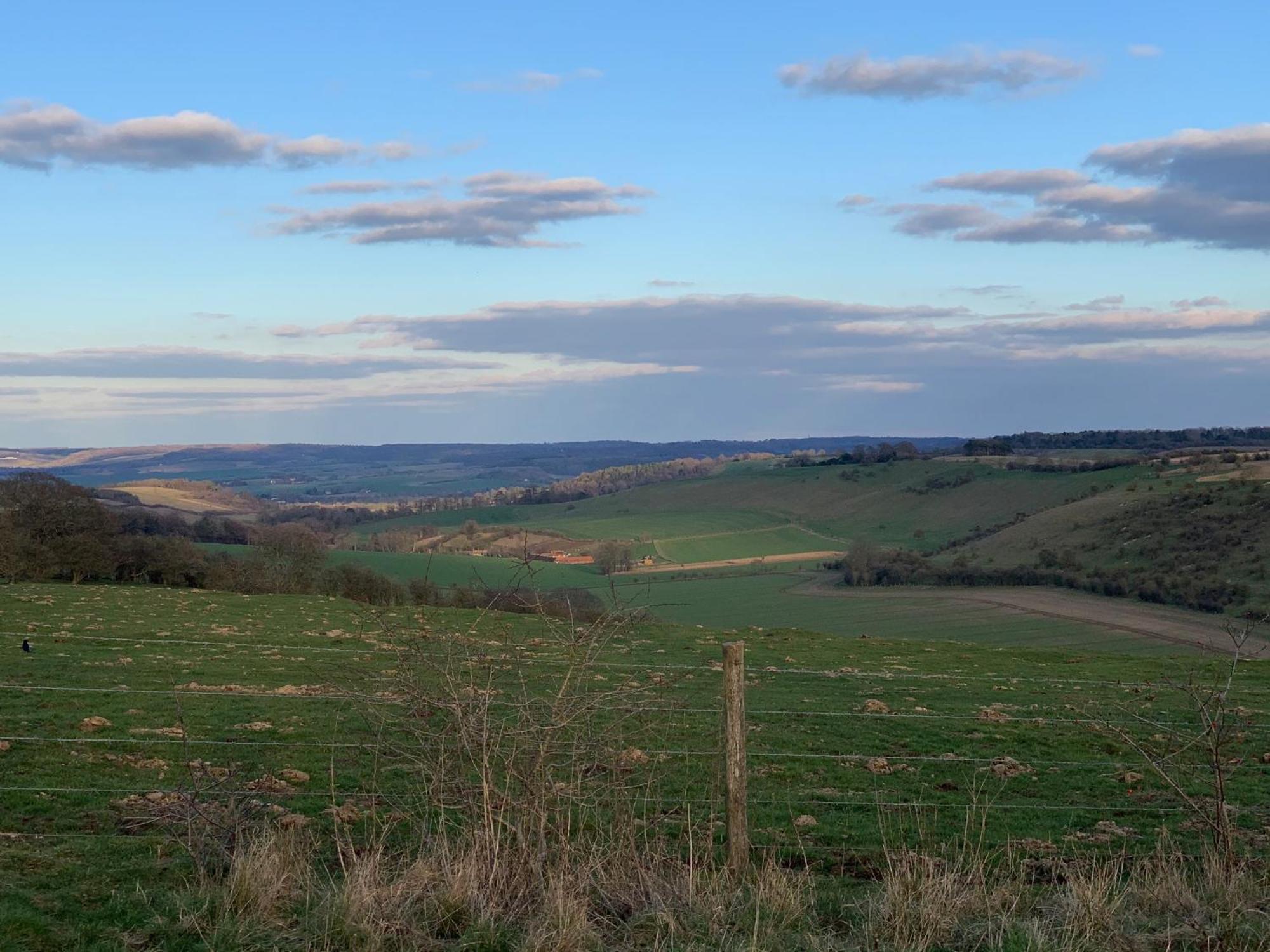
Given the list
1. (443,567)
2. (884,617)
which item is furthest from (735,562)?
(884,617)

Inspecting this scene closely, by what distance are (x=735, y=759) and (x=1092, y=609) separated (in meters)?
52.7

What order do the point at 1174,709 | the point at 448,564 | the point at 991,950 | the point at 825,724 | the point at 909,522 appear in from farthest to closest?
the point at 909,522
the point at 448,564
the point at 1174,709
the point at 825,724
the point at 991,950

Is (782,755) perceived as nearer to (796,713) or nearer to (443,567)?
(796,713)

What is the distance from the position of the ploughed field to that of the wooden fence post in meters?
0.19

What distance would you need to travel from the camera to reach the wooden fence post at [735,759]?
21.4 feet

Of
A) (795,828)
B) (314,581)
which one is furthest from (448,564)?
(795,828)

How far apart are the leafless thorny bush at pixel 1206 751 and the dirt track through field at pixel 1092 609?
29.2m

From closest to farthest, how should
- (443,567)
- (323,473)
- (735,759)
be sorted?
(735,759) → (443,567) → (323,473)

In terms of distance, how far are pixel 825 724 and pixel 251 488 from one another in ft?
474

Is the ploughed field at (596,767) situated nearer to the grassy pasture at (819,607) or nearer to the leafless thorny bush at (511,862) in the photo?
the leafless thorny bush at (511,862)

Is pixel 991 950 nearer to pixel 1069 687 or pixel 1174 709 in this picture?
pixel 1174 709

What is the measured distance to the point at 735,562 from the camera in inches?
3312

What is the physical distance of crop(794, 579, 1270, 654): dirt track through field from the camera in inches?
1796

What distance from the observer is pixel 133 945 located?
5.45 metres
